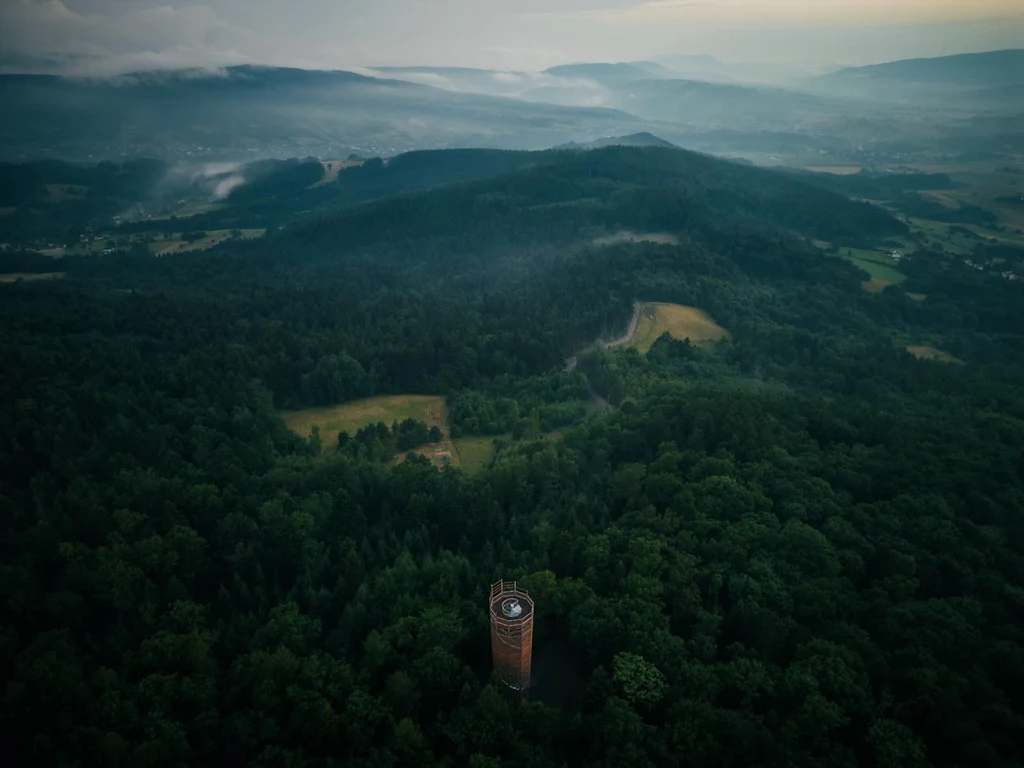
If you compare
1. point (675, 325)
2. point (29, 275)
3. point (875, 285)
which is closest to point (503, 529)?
point (675, 325)

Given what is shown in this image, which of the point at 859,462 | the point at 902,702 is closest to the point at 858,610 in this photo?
the point at 902,702

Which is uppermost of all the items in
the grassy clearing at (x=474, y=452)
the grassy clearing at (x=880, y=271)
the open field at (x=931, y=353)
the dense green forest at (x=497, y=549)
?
the dense green forest at (x=497, y=549)

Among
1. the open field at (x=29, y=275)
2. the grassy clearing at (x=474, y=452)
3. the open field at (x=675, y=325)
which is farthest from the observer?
the open field at (x=29, y=275)

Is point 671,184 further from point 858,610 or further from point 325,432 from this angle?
point 858,610

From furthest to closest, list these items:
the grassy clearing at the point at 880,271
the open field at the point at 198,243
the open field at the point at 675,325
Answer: the open field at the point at 198,243
the grassy clearing at the point at 880,271
the open field at the point at 675,325

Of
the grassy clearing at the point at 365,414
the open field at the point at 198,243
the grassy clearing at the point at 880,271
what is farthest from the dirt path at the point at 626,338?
the open field at the point at 198,243

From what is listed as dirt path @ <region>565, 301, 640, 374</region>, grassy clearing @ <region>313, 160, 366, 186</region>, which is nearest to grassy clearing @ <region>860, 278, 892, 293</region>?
dirt path @ <region>565, 301, 640, 374</region>

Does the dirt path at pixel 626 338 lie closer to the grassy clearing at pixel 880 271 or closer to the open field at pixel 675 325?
the open field at pixel 675 325
